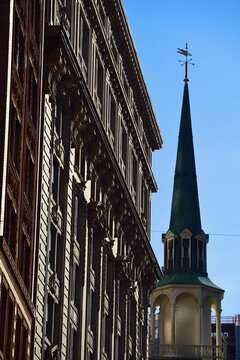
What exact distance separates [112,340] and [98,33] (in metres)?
19.5

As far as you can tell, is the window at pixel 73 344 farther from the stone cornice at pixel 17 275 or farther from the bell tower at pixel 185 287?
the bell tower at pixel 185 287

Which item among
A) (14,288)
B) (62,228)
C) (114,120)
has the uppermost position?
(114,120)

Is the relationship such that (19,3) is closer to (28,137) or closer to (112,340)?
(28,137)

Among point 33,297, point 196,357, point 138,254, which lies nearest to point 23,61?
point 33,297

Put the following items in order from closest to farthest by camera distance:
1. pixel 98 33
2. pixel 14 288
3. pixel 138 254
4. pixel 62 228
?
pixel 14 288, pixel 62 228, pixel 98 33, pixel 138 254

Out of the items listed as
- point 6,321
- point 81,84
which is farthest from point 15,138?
point 81,84

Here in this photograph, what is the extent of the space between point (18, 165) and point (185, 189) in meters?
83.2

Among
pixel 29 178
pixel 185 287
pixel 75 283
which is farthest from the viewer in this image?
pixel 185 287

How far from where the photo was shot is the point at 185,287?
12506 cm

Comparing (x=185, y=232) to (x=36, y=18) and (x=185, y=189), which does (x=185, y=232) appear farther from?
(x=36, y=18)

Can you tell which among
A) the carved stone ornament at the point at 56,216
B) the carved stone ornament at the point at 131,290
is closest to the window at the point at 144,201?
the carved stone ornament at the point at 131,290

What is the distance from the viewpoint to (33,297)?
53.5 metres

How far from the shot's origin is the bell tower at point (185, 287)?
12444 centimetres

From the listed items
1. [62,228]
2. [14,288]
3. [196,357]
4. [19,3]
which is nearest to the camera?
[14,288]
